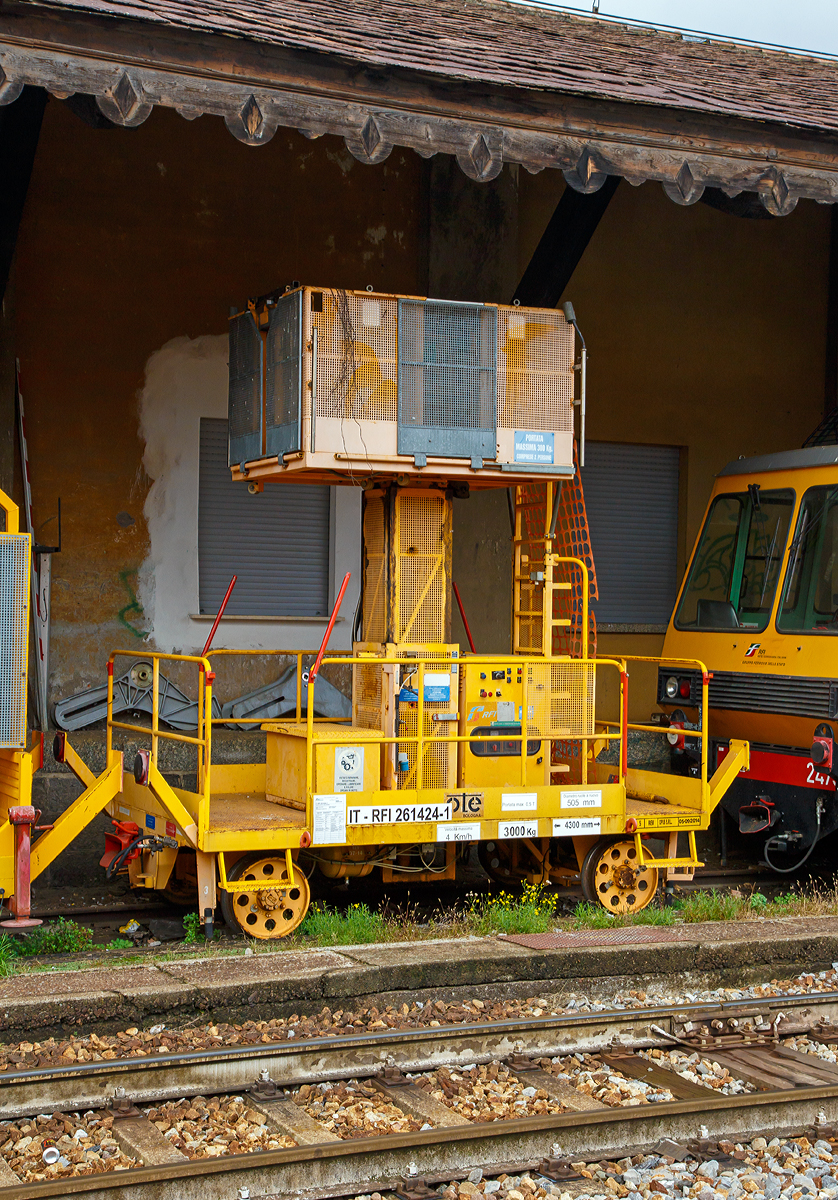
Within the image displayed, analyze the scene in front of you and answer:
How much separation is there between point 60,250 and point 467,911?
7195mm

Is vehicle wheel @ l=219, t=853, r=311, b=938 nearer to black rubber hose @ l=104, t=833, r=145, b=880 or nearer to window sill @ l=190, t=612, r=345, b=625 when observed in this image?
black rubber hose @ l=104, t=833, r=145, b=880

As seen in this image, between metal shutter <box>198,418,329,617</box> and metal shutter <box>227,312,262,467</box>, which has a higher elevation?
metal shutter <box>227,312,262,467</box>

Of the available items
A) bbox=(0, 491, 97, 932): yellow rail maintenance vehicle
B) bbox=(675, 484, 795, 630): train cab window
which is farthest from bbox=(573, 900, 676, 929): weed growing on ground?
bbox=(0, 491, 97, 932): yellow rail maintenance vehicle

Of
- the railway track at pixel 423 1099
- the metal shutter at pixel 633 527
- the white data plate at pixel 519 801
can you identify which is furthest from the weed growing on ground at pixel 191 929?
the metal shutter at pixel 633 527

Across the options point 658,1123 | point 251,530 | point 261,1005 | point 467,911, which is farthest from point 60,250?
point 658,1123

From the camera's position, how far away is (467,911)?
31.0 ft

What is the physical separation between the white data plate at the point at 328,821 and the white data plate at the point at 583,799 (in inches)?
63.4

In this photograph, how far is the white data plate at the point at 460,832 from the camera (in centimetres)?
871

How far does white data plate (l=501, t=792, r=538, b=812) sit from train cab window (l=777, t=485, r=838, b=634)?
123 inches

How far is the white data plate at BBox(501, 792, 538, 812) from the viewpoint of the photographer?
8914 mm

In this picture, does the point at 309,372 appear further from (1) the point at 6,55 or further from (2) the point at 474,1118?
(2) the point at 474,1118

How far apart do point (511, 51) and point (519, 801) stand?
562cm

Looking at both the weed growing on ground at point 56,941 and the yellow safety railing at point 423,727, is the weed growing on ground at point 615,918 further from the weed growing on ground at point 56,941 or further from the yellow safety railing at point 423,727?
the weed growing on ground at point 56,941

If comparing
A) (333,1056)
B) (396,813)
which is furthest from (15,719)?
(333,1056)
